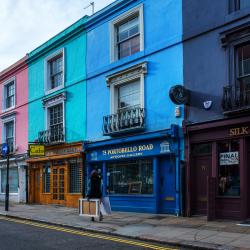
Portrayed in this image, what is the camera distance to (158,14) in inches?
720

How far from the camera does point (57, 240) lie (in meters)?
12.3

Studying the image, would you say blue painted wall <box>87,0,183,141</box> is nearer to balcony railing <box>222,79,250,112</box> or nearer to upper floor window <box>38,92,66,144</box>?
balcony railing <box>222,79,250,112</box>

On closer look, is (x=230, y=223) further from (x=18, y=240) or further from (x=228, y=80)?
(x=18, y=240)

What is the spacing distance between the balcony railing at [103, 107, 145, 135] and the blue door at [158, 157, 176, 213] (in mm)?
1746

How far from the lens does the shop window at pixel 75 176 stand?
22.5 meters

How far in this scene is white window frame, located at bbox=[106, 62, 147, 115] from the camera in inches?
741

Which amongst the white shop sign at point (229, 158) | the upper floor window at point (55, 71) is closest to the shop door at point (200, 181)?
the white shop sign at point (229, 158)

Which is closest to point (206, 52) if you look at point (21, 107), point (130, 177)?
point (130, 177)

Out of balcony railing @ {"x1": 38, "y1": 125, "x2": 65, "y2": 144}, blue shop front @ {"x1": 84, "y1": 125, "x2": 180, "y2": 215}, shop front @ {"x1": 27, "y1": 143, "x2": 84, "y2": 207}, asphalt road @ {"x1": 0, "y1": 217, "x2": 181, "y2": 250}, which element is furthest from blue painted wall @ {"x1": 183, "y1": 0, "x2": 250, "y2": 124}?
balcony railing @ {"x1": 38, "y1": 125, "x2": 65, "y2": 144}

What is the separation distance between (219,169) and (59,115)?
37.5 feet

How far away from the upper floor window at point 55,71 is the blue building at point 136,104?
292cm

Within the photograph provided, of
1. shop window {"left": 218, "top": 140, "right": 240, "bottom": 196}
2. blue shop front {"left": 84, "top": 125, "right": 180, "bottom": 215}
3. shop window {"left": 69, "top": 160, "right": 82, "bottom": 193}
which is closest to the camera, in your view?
shop window {"left": 218, "top": 140, "right": 240, "bottom": 196}

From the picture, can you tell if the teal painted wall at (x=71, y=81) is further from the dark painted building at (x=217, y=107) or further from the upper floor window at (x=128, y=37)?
the dark painted building at (x=217, y=107)

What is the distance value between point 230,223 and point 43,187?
45.0 ft
